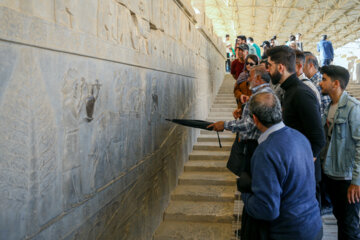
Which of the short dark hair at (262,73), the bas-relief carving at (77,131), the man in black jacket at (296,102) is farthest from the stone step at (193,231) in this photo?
the short dark hair at (262,73)

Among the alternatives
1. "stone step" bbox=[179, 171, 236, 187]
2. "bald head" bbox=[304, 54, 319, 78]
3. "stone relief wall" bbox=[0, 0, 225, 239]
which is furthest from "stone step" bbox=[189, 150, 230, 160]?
"bald head" bbox=[304, 54, 319, 78]

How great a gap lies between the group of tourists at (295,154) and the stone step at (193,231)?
64.3 inches

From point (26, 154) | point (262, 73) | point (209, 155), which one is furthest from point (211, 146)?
point (26, 154)

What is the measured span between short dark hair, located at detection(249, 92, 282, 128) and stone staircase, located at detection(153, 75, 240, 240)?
9.51ft

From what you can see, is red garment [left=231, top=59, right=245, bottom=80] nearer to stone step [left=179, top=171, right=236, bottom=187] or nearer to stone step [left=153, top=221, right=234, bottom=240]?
stone step [left=179, top=171, right=236, bottom=187]

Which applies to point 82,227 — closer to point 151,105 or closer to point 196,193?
point 151,105

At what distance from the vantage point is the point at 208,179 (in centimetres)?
589

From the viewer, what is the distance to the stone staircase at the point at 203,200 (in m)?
4.58

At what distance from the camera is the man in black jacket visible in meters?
2.75

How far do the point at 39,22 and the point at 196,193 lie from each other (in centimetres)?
428

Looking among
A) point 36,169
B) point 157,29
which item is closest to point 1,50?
point 36,169

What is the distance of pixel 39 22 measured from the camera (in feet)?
6.10

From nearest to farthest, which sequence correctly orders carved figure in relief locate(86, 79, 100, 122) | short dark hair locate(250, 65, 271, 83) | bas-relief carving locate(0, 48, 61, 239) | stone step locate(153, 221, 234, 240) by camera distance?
bas-relief carving locate(0, 48, 61, 239)
carved figure in relief locate(86, 79, 100, 122)
short dark hair locate(250, 65, 271, 83)
stone step locate(153, 221, 234, 240)

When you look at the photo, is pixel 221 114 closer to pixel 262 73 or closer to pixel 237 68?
pixel 237 68
